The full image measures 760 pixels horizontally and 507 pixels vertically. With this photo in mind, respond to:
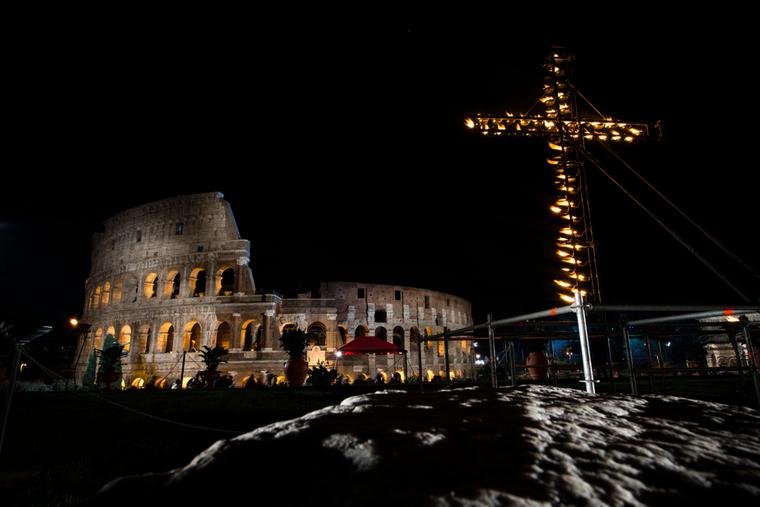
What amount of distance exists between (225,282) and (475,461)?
36.7 meters

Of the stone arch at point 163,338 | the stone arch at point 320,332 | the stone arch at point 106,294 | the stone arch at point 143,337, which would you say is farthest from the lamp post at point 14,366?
the stone arch at point 106,294

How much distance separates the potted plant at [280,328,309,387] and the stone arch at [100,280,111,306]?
2468 centimetres

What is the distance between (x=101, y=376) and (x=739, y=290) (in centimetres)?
2275

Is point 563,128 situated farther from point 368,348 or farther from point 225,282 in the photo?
point 225,282

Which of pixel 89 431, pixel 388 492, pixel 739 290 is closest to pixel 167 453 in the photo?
pixel 89 431

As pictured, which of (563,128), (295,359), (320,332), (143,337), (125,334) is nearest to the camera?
(563,128)

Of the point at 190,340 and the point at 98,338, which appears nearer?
the point at 190,340

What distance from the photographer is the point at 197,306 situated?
2844 cm

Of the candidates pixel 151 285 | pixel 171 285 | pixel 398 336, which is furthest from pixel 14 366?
pixel 398 336

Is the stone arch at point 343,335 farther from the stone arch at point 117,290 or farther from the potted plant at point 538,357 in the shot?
the potted plant at point 538,357

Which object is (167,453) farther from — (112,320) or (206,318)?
(112,320)

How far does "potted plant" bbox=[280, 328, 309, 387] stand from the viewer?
16.2 metres

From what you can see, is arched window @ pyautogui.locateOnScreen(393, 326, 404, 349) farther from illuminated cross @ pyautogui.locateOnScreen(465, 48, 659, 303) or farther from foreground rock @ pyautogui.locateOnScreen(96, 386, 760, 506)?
foreground rock @ pyautogui.locateOnScreen(96, 386, 760, 506)

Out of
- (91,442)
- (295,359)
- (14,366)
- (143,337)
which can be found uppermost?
(143,337)
